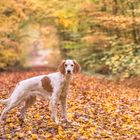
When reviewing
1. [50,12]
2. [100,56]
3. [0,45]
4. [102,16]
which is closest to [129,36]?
[102,16]

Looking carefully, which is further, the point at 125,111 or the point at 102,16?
the point at 102,16

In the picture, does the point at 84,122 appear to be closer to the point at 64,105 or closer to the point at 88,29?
the point at 64,105

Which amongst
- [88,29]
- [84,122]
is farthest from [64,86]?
[88,29]

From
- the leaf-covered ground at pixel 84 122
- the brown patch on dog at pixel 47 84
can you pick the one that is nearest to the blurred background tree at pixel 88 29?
the leaf-covered ground at pixel 84 122

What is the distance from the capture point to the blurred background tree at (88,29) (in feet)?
72.5

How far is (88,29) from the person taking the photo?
31438 mm

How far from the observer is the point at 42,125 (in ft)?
30.4

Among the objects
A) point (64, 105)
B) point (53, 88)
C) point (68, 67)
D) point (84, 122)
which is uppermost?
point (68, 67)

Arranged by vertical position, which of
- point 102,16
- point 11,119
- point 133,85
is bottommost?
point 133,85

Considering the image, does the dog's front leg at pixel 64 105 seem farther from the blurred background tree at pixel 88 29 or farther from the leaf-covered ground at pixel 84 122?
the blurred background tree at pixel 88 29

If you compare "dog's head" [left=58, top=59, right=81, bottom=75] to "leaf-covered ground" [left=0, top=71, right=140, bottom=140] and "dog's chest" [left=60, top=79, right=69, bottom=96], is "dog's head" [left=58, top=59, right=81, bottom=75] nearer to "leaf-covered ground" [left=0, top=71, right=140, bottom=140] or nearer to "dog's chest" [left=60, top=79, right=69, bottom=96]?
"dog's chest" [left=60, top=79, right=69, bottom=96]

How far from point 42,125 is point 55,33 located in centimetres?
3075

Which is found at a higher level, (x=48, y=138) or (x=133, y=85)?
(x=48, y=138)

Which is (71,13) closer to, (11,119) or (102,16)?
(102,16)
